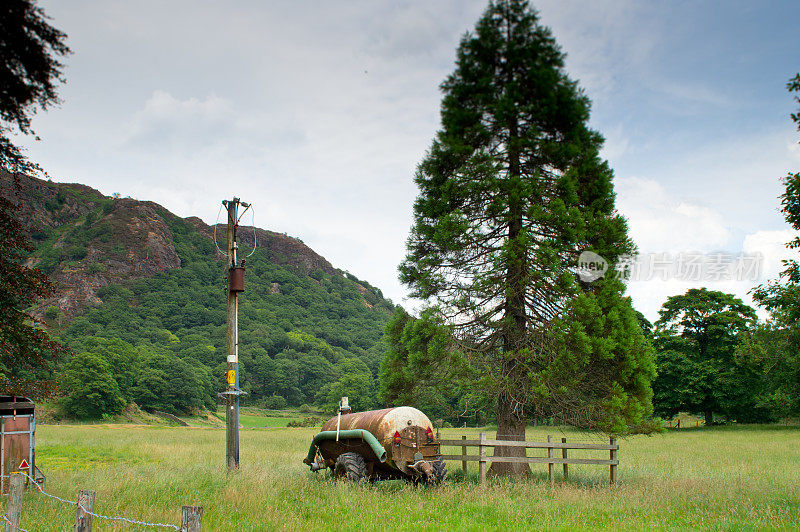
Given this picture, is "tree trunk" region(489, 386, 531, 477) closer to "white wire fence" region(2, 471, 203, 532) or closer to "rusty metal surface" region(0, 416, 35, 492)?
"white wire fence" region(2, 471, 203, 532)

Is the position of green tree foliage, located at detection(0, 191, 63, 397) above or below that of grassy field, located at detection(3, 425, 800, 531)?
above

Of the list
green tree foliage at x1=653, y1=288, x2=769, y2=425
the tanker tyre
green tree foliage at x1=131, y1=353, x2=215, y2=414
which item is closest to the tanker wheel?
the tanker tyre

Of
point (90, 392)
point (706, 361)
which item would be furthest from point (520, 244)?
point (90, 392)

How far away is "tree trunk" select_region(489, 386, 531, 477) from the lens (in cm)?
1545

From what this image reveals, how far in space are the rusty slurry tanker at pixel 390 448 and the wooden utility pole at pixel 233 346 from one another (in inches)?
108

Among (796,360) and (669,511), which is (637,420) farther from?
(796,360)

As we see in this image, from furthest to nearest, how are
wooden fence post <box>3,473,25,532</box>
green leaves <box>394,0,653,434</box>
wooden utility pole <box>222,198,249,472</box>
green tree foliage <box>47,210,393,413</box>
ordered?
green tree foliage <box>47,210,393,413</box>
green leaves <box>394,0,653,434</box>
wooden utility pole <box>222,198,249,472</box>
wooden fence post <box>3,473,25,532</box>

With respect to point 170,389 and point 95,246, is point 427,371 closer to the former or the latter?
point 170,389

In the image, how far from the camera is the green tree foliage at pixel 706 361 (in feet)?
155

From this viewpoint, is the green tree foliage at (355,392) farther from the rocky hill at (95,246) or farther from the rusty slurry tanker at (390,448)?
the rocky hill at (95,246)

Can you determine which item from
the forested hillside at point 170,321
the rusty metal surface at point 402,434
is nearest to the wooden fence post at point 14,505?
the rusty metal surface at point 402,434

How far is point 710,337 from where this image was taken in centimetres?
5069

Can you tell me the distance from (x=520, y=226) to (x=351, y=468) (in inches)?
327

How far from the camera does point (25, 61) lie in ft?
27.6
